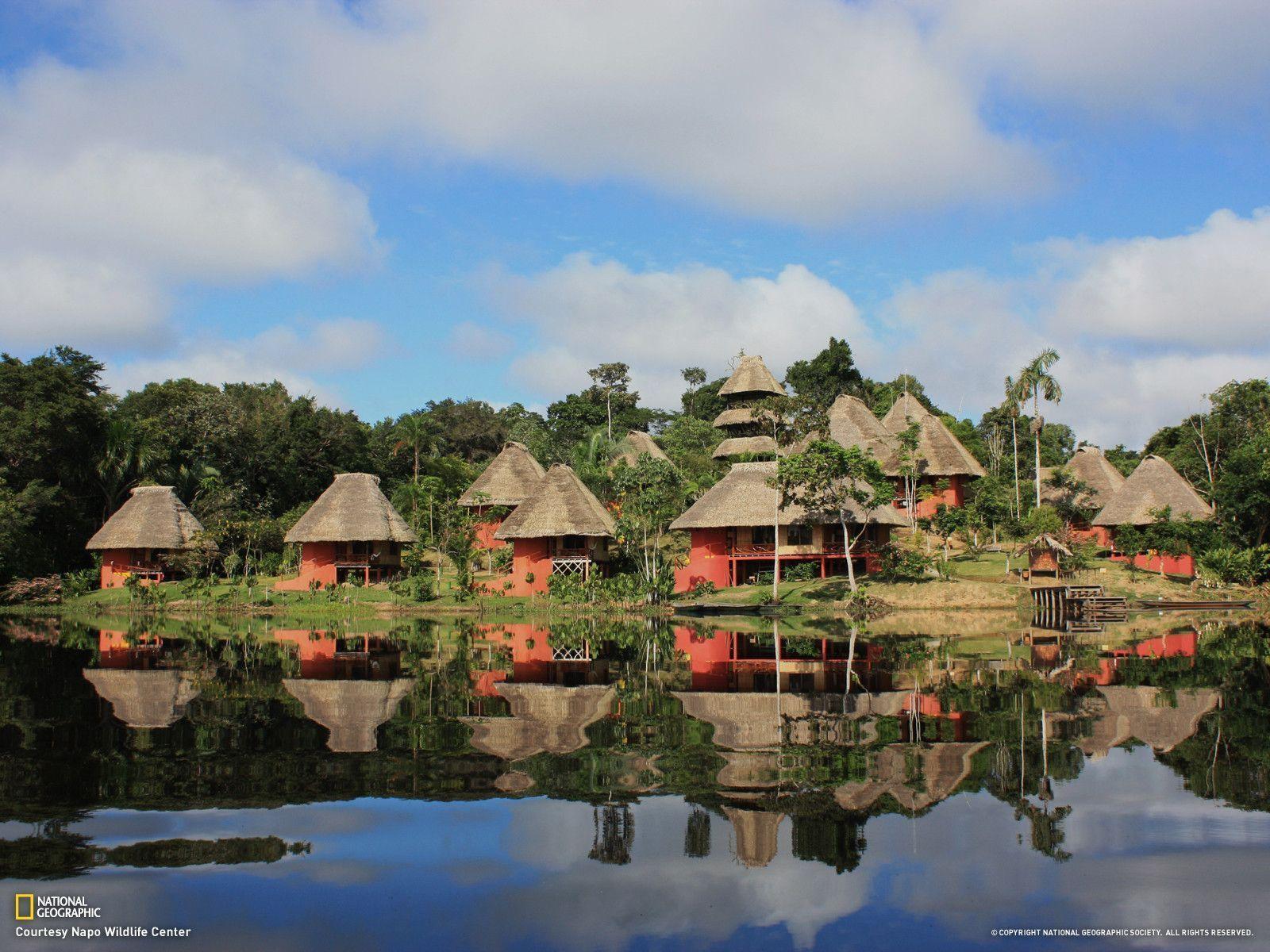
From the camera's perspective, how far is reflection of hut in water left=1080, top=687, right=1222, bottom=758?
1197 cm

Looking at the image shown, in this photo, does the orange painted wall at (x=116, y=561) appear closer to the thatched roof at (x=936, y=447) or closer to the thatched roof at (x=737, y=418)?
the thatched roof at (x=737, y=418)

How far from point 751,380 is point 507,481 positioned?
13077 mm

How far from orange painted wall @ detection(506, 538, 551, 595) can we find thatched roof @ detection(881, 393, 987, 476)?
699 inches

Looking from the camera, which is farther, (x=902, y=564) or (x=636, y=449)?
(x=636, y=449)

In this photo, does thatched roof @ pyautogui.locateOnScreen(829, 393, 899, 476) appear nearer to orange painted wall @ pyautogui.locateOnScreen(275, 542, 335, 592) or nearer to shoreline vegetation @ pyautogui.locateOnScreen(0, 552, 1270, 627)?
shoreline vegetation @ pyautogui.locateOnScreen(0, 552, 1270, 627)

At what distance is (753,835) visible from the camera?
834cm

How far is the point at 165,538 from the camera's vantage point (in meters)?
42.9

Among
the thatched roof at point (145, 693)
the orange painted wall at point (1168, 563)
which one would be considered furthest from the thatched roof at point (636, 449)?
the thatched roof at point (145, 693)

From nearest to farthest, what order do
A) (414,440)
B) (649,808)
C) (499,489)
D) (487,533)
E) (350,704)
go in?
(649,808), (350,704), (487,533), (499,489), (414,440)

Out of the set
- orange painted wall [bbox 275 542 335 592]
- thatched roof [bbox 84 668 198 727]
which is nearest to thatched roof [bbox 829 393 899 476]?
orange painted wall [bbox 275 542 335 592]

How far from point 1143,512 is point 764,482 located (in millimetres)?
16321

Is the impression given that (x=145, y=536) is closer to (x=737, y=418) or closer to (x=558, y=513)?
(x=558, y=513)

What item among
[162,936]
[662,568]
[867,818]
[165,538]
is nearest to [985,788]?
[867,818]

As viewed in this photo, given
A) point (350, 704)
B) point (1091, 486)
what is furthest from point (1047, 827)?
point (1091, 486)
